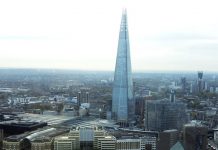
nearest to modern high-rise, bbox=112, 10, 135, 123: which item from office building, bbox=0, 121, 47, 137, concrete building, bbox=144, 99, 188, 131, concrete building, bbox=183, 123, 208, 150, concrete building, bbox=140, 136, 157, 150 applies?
concrete building, bbox=144, 99, 188, 131

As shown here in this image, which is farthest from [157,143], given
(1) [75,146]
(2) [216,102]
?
(2) [216,102]

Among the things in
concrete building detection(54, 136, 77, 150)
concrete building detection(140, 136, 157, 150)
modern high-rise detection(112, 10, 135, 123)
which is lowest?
concrete building detection(140, 136, 157, 150)

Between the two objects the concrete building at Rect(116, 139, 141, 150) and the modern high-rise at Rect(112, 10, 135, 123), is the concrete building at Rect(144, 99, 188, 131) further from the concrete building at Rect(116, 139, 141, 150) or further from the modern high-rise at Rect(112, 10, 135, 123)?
the concrete building at Rect(116, 139, 141, 150)

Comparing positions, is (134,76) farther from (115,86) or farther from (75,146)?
(75,146)

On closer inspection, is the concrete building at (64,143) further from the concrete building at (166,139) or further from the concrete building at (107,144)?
the concrete building at (166,139)

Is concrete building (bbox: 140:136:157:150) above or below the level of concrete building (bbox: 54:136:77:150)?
below

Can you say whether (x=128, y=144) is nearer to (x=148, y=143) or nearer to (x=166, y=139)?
(x=148, y=143)
